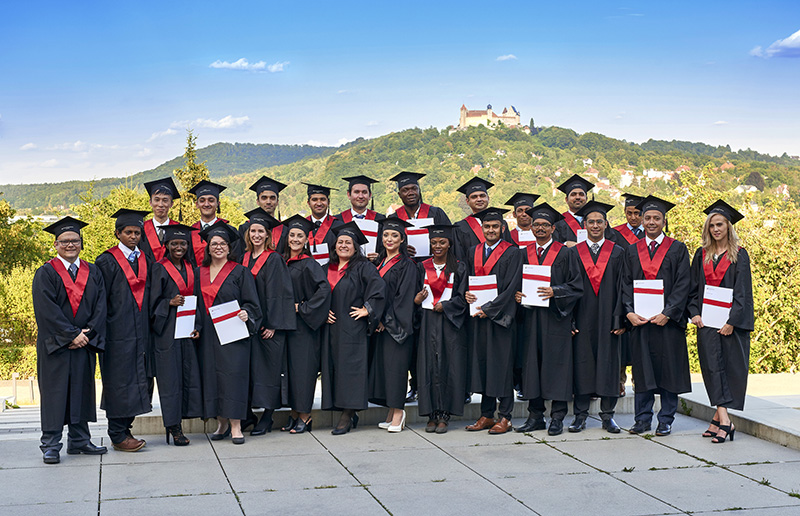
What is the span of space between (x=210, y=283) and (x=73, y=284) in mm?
1162

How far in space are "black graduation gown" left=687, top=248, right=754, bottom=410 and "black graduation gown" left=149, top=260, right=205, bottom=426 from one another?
4.46 meters

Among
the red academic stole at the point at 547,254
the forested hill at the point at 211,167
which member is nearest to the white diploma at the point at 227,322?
the red academic stole at the point at 547,254

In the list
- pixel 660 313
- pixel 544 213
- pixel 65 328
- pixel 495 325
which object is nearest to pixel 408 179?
pixel 544 213

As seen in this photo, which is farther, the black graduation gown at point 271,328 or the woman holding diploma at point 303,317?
the woman holding diploma at point 303,317

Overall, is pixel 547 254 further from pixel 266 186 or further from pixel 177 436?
pixel 177 436

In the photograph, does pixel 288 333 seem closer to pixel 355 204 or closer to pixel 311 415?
pixel 311 415

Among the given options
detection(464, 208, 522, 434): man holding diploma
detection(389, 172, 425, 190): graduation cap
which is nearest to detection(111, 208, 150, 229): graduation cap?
detection(389, 172, 425, 190): graduation cap

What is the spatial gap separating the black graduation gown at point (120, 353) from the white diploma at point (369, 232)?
99.5 inches

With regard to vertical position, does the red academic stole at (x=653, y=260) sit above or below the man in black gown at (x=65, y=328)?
above

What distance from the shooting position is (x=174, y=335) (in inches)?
273

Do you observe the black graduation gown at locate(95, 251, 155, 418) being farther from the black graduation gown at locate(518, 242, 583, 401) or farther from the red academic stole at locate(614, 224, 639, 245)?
the red academic stole at locate(614, 224, 639, 245)

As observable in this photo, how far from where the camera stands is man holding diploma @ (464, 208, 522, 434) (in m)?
7.38

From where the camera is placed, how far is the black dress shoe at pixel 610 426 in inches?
294

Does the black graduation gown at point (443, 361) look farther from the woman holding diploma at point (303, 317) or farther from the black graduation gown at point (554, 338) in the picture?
the woman holding diploma at point (303, 317)
